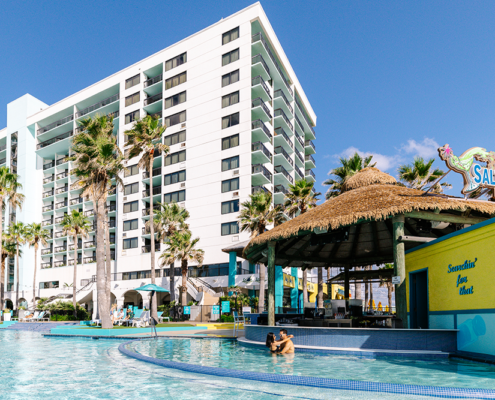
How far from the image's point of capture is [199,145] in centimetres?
4838

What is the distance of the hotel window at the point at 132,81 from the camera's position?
55812 mm

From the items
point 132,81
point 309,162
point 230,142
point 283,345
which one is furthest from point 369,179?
point 309,162

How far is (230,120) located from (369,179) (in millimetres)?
30064

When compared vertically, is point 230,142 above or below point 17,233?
above

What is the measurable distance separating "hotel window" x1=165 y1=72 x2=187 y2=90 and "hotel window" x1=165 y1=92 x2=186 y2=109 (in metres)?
1.42

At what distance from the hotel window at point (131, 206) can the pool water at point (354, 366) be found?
131 feet

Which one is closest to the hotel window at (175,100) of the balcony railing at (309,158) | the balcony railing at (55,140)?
the balcony railing at (55,140)

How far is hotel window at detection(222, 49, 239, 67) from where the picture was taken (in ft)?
155

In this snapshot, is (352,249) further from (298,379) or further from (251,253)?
(298,379)

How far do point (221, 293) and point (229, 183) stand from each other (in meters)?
Result: 11.4

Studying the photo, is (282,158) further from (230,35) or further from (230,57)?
(230,35)

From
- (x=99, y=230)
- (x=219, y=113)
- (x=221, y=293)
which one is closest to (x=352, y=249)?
(x=99, y=230)

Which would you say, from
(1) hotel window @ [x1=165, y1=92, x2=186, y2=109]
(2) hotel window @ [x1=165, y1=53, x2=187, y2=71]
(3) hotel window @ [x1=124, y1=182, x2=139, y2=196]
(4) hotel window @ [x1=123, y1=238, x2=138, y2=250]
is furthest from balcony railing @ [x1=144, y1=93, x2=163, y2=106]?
(4) hotel window @ [x1=123, y1=238, x2=138, y2=250]

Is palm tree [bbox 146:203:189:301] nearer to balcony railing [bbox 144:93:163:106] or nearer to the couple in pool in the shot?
balcony railing [bbox 144:93:163:106]
